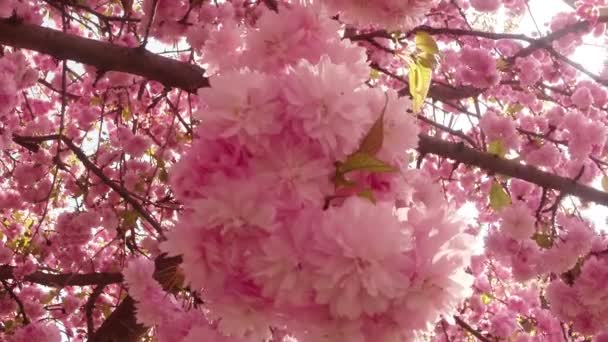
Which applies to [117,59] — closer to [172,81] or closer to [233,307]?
[172,81]

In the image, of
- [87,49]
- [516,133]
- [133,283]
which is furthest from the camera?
[516,133]

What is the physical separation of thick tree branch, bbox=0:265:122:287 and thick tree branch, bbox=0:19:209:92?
1.25m

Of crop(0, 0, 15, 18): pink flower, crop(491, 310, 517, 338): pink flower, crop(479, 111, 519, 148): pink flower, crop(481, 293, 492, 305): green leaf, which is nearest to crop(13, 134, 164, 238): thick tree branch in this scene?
crop(0, 0, 15, 18): pink flower

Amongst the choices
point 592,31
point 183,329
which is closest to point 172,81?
point 183,329

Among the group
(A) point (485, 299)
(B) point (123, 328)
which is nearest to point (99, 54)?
(B) point (123, 328)

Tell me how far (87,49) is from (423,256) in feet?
4.08

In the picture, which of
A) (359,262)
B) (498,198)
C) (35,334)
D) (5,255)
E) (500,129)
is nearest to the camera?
(359,262)

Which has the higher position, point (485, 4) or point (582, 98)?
point (485, 4)

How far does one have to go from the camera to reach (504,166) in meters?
2.06

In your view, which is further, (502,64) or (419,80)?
(502,64)

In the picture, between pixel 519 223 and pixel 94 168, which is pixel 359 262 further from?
pixel 519 223

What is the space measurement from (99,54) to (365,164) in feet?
3.65

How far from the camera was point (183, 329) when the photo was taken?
1.27m

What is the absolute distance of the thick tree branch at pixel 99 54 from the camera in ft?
5.45
